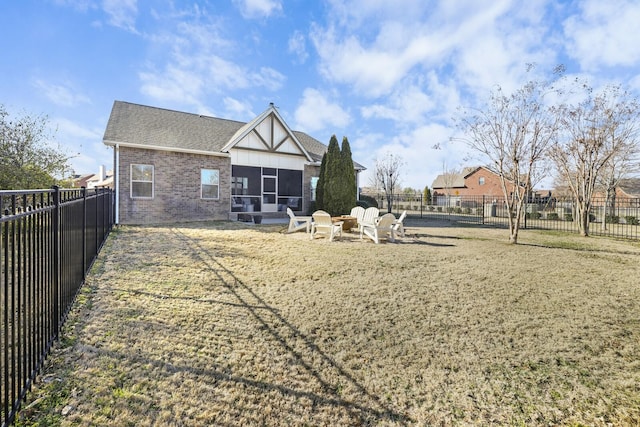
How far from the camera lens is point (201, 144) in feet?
49.7

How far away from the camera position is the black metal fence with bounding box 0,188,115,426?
200cm

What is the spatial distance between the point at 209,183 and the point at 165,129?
3.61 m

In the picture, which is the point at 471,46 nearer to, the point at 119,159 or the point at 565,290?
the point at 565,290

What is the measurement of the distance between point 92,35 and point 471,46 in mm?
14001

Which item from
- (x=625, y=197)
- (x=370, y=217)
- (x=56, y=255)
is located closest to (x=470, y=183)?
(x=625, y=197)

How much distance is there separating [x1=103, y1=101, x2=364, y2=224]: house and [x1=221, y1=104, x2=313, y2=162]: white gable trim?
0.17ft

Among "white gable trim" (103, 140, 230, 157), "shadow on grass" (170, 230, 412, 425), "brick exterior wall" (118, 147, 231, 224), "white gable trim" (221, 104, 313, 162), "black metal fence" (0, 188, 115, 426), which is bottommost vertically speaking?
"shadow on grass" (170, 230, 412, 425)

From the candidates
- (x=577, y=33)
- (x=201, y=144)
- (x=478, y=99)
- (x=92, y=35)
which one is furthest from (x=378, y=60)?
(x=92, y=35)

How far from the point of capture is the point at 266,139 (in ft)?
54.2

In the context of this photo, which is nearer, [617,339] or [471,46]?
[617,339]

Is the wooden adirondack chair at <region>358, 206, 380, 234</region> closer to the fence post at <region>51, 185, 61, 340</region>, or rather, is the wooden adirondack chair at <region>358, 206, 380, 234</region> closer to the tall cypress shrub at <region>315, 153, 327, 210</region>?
the tall cypress shrub at <region>315, 153, 327, 210</region>

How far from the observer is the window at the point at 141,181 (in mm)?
13299

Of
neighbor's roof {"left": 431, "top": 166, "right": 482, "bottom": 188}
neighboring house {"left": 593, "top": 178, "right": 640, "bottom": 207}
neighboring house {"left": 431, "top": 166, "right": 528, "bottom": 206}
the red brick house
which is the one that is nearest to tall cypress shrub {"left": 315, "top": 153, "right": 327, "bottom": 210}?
neighboring house {"left": 593, "top": 178, "right": 640, "bottom": 207}

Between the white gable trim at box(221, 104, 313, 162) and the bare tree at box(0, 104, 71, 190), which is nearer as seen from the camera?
the bare tree at box(0, 104, 71, 190)
